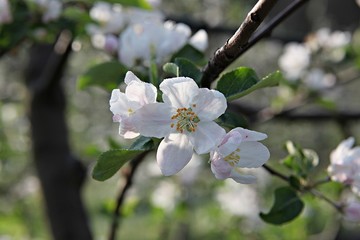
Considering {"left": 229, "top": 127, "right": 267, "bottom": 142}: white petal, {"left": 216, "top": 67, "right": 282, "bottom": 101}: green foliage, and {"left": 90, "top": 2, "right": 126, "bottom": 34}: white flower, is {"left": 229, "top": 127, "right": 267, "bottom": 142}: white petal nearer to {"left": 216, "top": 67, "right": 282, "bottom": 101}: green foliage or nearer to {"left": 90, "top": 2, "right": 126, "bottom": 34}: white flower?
{"left": 216, "top": 67, "right": 282, "bottom": 101}: green foliage

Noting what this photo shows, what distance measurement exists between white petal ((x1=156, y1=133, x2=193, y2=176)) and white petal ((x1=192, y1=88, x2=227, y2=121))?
0.04 metres

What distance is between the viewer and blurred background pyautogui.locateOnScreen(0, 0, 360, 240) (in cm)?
188

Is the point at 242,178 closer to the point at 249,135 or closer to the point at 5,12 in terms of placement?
the point at 249,135

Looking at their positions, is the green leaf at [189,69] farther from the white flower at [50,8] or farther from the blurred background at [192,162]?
the white flower at [50,8]

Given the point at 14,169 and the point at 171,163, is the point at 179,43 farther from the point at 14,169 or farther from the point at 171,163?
the point at 14,169

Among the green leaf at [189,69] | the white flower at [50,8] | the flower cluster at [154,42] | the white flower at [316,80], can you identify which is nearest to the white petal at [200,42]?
the flower cluster at [154,42]

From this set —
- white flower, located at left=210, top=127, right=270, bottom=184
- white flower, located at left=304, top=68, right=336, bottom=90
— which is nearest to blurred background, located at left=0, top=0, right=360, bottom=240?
white flower, located at left=304, top=68, right=336, bottom=90

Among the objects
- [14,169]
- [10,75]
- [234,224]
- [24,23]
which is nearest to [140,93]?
[24,23]

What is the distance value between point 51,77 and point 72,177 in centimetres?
33

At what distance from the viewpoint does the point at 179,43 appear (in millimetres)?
930

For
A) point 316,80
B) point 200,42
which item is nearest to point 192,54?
point 200,42

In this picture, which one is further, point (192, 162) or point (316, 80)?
point (192, 162)

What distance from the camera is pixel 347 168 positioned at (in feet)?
2.68

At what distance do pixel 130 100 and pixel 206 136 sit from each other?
0.30 ft
